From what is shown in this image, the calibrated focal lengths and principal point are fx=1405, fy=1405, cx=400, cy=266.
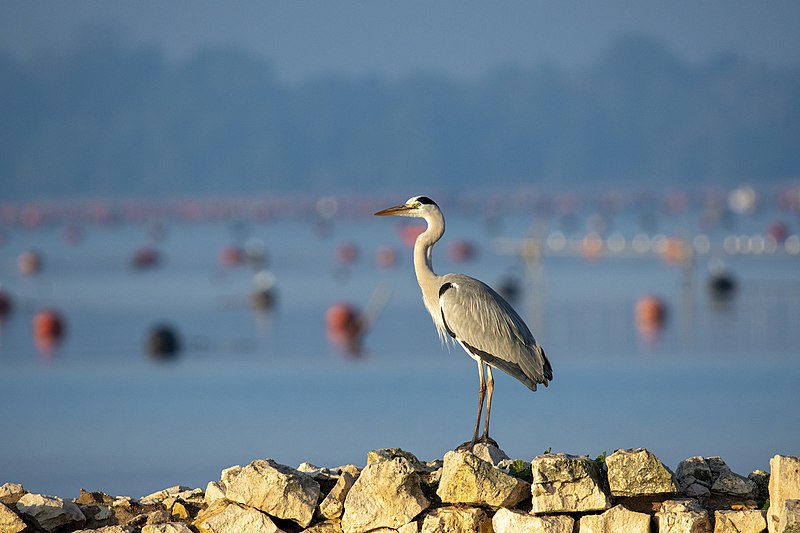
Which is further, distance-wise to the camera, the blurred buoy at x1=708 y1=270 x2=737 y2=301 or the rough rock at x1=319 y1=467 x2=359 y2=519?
the blurred buoy at x1=708 y1=270 x2=737 y2=301

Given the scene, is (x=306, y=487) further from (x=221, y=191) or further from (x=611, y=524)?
(x=221, y=191)

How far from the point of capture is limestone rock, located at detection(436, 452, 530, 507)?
7531mm

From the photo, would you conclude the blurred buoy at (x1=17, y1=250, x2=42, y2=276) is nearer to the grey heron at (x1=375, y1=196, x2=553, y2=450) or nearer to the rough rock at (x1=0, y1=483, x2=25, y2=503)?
the rough rock at (x1=0, y1=483, x2=25, y2=503)

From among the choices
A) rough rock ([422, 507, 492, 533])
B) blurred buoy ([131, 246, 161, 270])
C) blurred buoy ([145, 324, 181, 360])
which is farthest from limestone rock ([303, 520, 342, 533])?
blurred buoy ([131, 246, 161, 270])

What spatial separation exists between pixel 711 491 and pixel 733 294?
95.0ft

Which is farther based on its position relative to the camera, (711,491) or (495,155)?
(495,155)

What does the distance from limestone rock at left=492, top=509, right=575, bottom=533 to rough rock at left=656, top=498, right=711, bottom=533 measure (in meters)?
0.48

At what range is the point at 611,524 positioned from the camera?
741cm

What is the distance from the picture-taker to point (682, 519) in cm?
731

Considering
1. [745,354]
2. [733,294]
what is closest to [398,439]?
[745,354]

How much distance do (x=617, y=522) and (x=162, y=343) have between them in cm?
2049

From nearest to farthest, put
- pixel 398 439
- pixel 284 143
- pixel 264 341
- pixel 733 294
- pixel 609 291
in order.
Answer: pixel 398 439 → pixel 264 341 → pixel 733 294 → pixel 609 291 → pixel 284 143

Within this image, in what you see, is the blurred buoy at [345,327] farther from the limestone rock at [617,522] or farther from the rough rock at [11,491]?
the limestone rock at [617,522]

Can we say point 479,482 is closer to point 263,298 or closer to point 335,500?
point 335,500
